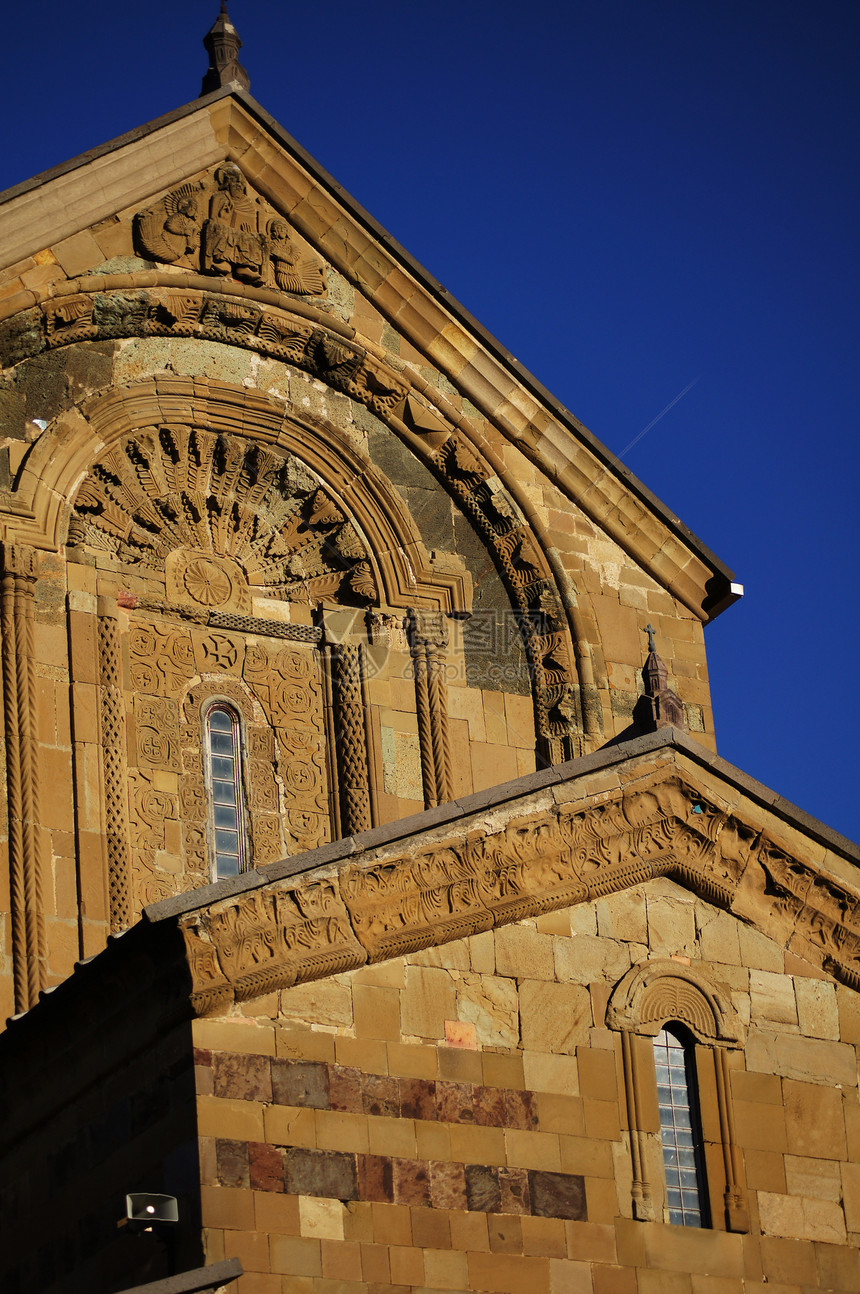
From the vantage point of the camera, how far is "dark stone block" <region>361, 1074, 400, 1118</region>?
14844 millimetres

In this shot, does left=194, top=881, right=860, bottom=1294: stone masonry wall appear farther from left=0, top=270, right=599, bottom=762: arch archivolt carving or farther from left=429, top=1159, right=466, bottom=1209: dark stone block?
left=0, top=270, right=599, bottom=762: arch archivolt carving

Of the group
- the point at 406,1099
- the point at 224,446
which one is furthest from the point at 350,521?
the point at 406,1099

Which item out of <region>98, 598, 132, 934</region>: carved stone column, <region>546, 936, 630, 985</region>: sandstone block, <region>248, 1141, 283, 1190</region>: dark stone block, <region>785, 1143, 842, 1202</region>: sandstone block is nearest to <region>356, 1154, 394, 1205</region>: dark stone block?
<region>248, 1141, 283, 1190</region>: dark stone block

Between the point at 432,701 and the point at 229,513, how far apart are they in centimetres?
238

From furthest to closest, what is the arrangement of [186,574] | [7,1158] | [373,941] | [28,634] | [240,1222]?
[186,574], [28,634], [7,1158], [373,941], [240,1222]

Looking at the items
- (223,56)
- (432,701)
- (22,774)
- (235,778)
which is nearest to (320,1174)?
(22,774)

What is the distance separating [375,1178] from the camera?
575 inches

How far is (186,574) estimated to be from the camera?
2134 cm

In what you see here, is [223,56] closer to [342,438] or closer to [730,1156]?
[342,438]

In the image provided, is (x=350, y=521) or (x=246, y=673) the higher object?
(x=350, y=521)

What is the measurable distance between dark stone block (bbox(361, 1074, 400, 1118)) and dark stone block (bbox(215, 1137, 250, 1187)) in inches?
33.7

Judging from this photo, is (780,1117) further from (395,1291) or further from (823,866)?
(395,1291)

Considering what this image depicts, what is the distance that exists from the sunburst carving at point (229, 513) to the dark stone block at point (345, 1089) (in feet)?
23.8

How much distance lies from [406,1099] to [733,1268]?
90.7 inches
